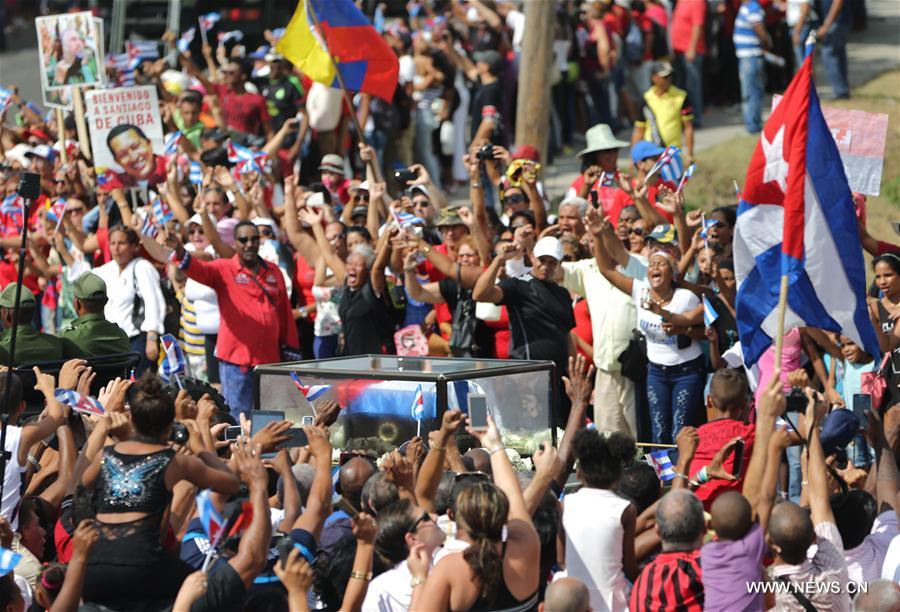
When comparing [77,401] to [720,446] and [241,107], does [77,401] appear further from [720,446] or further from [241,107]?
[241,107]

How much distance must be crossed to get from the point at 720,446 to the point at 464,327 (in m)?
3.44

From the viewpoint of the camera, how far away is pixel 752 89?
19.6 metres

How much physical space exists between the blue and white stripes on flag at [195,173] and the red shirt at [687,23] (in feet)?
25.6

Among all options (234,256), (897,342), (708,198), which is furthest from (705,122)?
(897,342)

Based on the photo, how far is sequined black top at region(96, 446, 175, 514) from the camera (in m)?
6.34

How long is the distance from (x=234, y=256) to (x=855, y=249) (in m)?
5.20

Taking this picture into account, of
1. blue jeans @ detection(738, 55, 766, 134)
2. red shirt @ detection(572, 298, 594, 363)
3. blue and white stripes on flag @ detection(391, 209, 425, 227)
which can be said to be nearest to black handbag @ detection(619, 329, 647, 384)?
red shirt @ detection(572, 298, 594, 363)

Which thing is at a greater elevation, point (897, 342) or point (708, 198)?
point (897, 342)

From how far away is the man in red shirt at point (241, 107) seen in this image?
1681cm

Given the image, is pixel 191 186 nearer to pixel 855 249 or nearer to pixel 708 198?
pixel 708 198

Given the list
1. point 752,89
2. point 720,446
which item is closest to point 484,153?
point 720,446

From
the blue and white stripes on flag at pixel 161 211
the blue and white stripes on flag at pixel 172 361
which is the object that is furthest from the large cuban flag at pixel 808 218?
the blue and white stripes on flag at pixel 161 211

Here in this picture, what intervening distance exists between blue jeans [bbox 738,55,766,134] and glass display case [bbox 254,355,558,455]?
36.0 feet

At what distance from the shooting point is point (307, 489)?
23.5 ft
